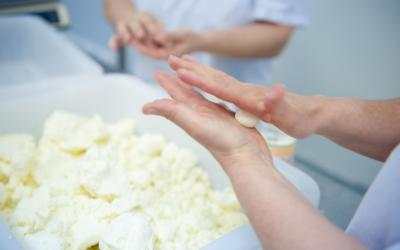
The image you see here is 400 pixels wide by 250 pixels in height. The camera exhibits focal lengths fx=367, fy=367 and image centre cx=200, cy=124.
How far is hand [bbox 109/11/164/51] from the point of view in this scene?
931 mm

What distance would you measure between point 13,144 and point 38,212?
0.78 ft

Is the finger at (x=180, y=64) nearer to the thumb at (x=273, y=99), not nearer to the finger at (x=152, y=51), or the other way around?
the thumb at (x=273, y=99)

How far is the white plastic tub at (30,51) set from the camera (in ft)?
3.76

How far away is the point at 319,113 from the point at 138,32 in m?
0.55

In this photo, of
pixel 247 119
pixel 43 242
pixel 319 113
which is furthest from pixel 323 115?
pixel 43 242

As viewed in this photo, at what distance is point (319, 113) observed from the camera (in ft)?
1.78

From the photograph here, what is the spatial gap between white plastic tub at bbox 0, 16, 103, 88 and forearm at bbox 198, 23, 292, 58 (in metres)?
0.42

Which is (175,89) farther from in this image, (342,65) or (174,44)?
(342,65)

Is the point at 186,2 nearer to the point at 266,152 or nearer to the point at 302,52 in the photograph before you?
the point at 302,52

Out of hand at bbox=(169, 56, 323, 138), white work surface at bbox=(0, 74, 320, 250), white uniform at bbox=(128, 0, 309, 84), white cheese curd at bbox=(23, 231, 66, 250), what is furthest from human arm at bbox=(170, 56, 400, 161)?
white uniform at bbox=(128, 0, 309, 84)

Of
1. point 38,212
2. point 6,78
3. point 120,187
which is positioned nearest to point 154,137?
point 120,187

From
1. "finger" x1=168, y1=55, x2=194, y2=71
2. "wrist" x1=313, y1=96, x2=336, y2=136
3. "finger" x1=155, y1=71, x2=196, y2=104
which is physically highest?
"finger" x1=168, y1=55, x2=194, y2=71

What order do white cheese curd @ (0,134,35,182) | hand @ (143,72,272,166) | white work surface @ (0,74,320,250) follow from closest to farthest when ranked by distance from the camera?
hand @ (143,72,272,166), white cheese curd @ (0,134,35,182), white work surface @ (0,74,320,250)

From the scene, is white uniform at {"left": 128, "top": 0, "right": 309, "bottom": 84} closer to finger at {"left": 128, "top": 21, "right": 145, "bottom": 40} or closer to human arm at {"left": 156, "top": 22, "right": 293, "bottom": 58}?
human arm at {"left": 156, "top": 22, "right": 293, "bottom": 58}
